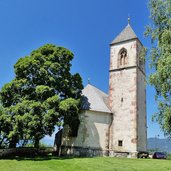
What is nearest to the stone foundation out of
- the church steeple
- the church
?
the church

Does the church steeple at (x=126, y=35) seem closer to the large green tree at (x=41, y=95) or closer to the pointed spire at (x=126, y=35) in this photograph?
the pointed spire at (x=126, y=35)

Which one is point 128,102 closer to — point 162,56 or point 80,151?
point 80,151

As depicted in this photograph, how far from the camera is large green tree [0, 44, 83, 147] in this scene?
987 inches

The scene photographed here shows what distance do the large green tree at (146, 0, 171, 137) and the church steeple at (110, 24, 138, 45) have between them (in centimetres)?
1622

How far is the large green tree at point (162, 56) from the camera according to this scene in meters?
16.9

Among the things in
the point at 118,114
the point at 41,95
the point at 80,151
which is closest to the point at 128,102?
the point at 118,114

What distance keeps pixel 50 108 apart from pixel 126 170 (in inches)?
430

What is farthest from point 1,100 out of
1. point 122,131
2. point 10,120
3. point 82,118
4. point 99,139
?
point 122,131

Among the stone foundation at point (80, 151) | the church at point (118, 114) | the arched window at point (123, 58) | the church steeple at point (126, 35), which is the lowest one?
the stone foundation at point (80, 151)

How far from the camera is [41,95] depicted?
1057 inches

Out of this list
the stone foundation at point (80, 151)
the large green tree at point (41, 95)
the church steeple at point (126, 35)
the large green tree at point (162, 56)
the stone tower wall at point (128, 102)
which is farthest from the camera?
the church steeple at point (126, 35)

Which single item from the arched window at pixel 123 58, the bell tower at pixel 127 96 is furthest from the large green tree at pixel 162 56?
the arched window at pixel 123 58

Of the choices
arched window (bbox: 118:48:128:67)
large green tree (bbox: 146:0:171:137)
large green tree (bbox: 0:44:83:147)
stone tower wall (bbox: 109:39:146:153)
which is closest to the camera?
large green tree (bbox: 146:0:171:137)

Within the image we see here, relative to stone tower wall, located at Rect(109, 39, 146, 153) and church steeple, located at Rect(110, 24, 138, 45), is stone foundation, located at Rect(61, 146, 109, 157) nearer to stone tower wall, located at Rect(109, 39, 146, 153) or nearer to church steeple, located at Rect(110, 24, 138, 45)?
stone tower wall, located at Rect(109, 39, 146, 153)
